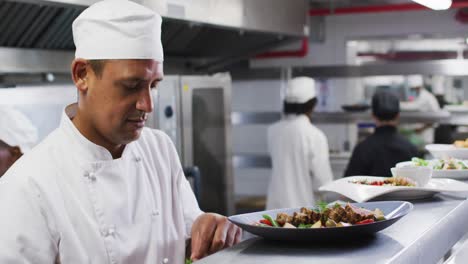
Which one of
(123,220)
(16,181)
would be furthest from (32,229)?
(123,220)

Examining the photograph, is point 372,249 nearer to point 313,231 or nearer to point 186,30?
point 313,231

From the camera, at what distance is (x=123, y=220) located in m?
1.89

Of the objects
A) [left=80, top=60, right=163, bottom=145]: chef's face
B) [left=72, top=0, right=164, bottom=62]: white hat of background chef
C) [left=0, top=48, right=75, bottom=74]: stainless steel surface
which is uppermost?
[left=0, top=48, right=75, bottom=74]: stainless steel surface

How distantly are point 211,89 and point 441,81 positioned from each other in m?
8.38

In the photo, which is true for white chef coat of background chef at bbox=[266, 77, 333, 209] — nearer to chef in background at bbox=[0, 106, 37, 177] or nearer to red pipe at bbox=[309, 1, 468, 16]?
red pipe at bbox=[309, 1, 468, 16]

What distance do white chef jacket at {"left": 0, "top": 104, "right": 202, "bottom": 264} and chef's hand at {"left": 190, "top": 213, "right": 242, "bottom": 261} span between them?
0.17 metres

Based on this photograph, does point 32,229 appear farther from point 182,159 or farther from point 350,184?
point 182,159

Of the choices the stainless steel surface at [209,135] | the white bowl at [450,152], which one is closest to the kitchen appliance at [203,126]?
the stainless steel surface at [209,135]

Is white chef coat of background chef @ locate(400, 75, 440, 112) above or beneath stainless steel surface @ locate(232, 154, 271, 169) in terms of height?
above

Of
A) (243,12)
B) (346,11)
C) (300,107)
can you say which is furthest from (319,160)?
(346,11)

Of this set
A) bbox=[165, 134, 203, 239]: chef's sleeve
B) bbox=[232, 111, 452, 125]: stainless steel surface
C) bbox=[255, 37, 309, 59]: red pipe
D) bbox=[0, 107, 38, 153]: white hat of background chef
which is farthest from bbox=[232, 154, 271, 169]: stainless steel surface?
bbox=[165, 134, 203, 239]: chef's sleeve

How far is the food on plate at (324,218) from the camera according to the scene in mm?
1616

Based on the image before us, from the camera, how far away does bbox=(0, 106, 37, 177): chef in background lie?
3.13 meters

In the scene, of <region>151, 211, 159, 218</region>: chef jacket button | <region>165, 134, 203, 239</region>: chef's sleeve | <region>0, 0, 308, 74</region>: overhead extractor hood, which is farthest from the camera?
<region>0, 0, 308, 74</region>: overhead extractor hood
